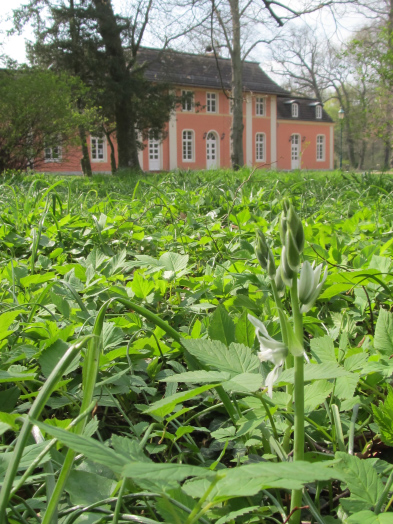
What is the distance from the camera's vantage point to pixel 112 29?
21.1 meters

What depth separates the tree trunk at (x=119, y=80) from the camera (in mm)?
20922

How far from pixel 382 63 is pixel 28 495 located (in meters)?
11.8

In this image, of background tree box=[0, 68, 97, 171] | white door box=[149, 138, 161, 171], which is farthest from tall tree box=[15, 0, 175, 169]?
white door box=[149, 138, 161, 171]

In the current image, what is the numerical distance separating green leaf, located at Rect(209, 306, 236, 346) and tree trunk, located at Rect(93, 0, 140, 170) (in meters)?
19.7

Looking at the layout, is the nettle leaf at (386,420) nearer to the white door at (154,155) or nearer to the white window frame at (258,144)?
the white door at (154,155)

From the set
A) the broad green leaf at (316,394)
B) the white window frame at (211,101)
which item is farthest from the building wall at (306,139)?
the broad green leaf at (316,394)

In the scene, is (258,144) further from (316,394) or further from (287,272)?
(287,272)

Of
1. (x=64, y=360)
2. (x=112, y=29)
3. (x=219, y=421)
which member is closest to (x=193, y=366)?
(x=219, y=421)

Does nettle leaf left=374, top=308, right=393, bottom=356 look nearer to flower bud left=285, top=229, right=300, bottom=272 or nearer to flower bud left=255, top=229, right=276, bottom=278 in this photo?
flower bud left=255, top=229, right=276, bottom=278

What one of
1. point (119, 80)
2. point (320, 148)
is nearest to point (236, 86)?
point (119, 80)

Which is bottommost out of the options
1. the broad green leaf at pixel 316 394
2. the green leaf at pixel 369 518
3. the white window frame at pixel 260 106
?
the green leaf at pixel 369 518

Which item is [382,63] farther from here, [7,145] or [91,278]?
[91,278]

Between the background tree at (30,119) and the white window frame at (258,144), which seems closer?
the background tree at (30,119)

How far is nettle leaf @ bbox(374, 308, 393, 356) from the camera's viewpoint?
1038mm
